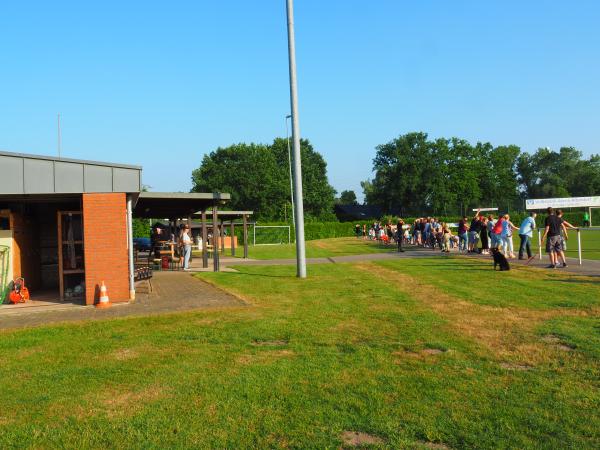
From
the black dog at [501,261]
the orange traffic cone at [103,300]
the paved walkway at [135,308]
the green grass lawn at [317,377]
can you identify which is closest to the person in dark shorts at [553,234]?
the black dog at [501,261]

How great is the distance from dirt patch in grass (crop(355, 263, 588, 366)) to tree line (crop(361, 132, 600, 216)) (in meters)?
68.6

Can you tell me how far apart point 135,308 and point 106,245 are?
1.51 meters

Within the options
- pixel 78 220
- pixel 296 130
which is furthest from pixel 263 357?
pixel 296 130

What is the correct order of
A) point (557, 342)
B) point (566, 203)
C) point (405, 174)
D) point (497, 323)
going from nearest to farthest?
1. point (557, 342)
2. point (497, 323)
3. point (566, 203)
4. point (405, 174)

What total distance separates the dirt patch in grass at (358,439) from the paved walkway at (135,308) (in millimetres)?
6102

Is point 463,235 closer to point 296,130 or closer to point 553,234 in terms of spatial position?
point 553,234

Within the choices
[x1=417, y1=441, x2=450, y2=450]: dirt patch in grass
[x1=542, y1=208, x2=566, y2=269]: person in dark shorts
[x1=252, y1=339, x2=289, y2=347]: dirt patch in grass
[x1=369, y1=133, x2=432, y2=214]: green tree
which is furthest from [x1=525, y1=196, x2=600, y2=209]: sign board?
[x1=417, y1=441, x2=450, y2=450]: dirt patch in grass

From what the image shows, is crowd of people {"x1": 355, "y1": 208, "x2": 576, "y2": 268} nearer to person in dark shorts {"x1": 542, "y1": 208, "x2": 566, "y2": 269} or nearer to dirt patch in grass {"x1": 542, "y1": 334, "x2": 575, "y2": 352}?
person in dark shorts {"x1": 542, "y1": 208, "x2": 566, "y2": 269}

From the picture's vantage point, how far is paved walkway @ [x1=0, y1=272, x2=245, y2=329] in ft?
29.2

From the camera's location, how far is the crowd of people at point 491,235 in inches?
570

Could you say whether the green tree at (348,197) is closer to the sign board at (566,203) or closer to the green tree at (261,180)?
the green tree at (261,180)

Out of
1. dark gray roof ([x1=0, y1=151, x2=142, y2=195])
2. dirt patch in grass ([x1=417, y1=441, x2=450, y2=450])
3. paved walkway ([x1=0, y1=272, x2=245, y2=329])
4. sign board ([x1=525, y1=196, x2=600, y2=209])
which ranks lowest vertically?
dirt patch in grass ([x1=417, y1=441, x2=450, y2=450])

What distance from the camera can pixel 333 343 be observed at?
657 centimetres

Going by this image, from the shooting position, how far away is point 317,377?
5.18 meters
